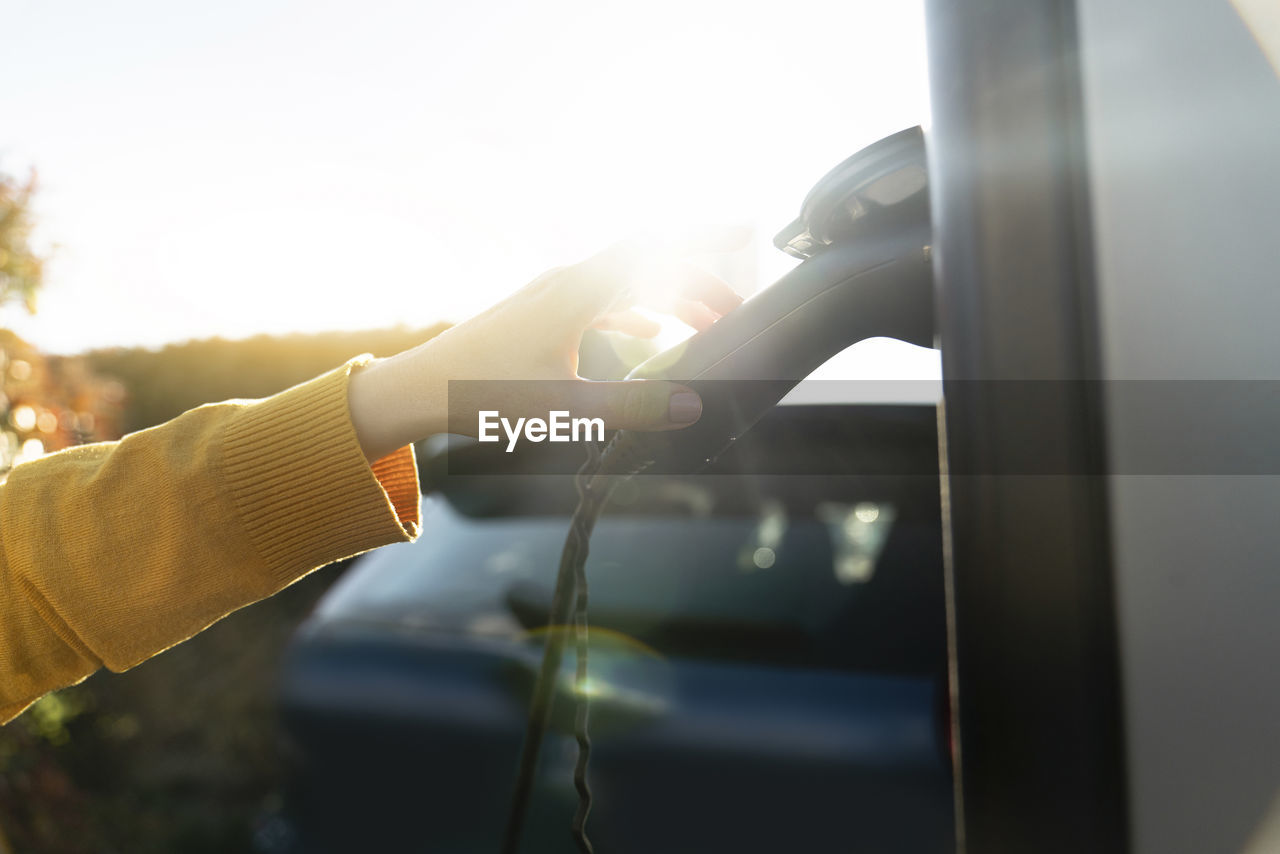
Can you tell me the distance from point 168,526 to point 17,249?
448 cm

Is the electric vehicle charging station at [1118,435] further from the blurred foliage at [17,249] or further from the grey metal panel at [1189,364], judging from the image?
the blurred foliage at [17,249]

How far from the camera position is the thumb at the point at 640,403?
0.97 metres

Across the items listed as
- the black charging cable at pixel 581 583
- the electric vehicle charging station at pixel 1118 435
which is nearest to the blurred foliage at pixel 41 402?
the black charging cable at pixel 581 583

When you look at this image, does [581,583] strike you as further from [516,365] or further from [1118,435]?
[1118,435]

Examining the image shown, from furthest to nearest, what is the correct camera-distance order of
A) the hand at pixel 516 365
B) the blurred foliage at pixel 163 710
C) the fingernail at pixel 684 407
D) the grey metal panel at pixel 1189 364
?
the blurred foliage at pixel 163 710
the hand at pixel 516 365
the fingernail at pixel 684 407
the grey metal panel at pixel 1189 364

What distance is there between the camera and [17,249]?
182 inches

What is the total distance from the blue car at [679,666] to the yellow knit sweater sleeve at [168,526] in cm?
71

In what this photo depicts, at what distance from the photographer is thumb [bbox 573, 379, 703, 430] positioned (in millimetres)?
969

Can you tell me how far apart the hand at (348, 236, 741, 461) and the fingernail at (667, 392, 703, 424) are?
0.25ft

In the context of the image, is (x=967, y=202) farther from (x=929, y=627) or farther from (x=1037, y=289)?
(x=929, y=627)

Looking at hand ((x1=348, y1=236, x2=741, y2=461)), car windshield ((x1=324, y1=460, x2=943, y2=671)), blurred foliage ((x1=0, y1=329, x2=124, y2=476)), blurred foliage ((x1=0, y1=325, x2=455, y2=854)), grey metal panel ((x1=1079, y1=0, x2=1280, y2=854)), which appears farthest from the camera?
blurred foliage ((x1=0, y1=325, x2=455, y2=854))

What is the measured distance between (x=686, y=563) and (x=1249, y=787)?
1.39 metres

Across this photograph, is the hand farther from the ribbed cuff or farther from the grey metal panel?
the grey metal panel

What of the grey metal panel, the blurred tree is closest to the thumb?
the grey metal panel
